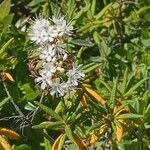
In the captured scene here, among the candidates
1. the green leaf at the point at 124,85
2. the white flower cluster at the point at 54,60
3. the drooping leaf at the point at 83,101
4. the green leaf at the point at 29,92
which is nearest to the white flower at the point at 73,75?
the white flower cluster at the point at 54,60

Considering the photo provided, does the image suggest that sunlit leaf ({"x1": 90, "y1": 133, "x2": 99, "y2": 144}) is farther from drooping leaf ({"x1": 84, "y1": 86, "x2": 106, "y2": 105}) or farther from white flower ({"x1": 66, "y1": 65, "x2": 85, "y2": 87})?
white flower ({"x1": 66, "y1": 65, "x2": 85, "y2": 87})

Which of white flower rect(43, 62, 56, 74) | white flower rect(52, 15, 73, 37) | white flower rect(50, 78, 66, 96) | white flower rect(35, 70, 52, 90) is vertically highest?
white flower rect(52, 15, 73, 37)

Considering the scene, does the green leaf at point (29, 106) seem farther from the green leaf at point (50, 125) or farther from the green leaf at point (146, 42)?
the green leaf at point (146, 42)

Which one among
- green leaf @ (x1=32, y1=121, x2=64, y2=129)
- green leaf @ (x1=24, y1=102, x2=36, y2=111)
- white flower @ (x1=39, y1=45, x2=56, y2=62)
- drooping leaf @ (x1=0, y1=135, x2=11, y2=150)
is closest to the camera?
white flower @ (x1=39, y1=45, x2=56, y2=62)

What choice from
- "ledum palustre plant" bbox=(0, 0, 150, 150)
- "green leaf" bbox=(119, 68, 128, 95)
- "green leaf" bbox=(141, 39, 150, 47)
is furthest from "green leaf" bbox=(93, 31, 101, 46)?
"green leaf" bbox=(119, 68, 128, 95)

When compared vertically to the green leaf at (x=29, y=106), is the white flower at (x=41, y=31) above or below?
above

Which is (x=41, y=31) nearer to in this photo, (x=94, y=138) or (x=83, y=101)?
(x=83, y=101)

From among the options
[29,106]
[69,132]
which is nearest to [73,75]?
[69,132]

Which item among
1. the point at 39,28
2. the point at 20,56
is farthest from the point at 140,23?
the point at 39,28
